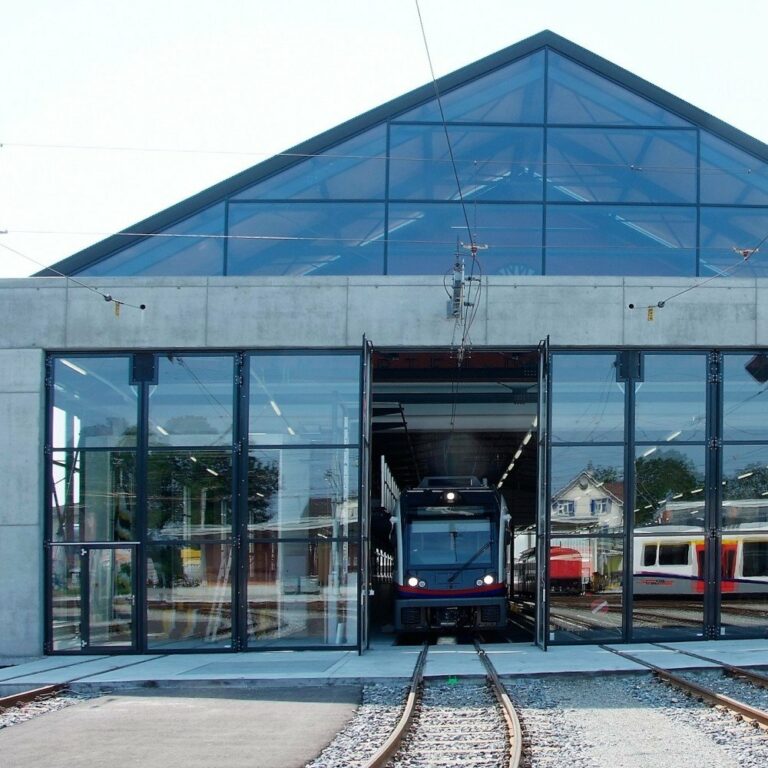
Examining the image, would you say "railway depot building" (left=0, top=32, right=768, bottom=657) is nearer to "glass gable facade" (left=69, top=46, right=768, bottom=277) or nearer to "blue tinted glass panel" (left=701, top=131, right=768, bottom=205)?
"glass gable facade" (left=69, top=46, right=768, bottom=277)

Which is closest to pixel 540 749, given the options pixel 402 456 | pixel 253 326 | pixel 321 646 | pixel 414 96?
pixel 321 646

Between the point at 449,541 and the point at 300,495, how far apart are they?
405 cm

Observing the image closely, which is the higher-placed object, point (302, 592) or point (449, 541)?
point (449, 541)

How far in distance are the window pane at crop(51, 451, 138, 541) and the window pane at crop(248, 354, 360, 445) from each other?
2.13m

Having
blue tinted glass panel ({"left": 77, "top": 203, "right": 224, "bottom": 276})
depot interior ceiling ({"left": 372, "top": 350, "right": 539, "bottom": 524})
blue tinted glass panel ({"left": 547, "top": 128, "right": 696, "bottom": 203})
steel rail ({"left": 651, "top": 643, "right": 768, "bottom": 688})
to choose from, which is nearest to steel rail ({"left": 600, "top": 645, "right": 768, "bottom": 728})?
steel rail ({"left": 651, "top": 643, "right": 768, "bottom": 688})

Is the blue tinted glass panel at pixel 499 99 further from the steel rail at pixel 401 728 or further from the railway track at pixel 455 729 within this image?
the railway track at pixel 455 729

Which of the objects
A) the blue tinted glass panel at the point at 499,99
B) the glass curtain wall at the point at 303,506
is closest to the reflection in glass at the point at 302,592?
the glass curtain wall at the point at 303,506

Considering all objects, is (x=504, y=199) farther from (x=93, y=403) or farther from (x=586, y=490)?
(x=93, y=403)

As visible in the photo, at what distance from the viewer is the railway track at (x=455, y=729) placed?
9.30 metres

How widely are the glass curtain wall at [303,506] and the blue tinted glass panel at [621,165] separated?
17.1 feet

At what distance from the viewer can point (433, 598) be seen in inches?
798

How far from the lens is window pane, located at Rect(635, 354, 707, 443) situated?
59.0 ft

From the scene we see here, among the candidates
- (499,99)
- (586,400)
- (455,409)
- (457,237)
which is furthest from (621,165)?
(455,409)

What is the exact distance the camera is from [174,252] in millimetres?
19484
